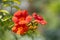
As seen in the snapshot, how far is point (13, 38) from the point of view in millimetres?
1760

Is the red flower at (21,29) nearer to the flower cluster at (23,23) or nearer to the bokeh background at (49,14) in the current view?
the flower cluster at (23,23)

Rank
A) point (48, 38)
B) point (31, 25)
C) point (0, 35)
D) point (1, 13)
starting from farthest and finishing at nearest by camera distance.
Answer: point (48, 38) < point (1, 13) < point (0, 35) < point (31, 25)

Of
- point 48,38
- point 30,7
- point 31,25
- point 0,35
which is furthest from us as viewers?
point 30,7

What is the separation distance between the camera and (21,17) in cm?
168

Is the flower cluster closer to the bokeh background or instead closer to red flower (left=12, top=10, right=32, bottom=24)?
red flower (left=12, top=10, right=32, bottom=24)

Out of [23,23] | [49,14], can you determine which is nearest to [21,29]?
[23,23]

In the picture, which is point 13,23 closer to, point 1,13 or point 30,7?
point 1,13

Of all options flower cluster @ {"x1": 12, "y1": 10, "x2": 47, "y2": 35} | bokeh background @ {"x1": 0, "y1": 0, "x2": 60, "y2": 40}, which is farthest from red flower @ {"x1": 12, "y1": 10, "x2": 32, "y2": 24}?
bokeh background @ {"x1": 0, "y1": 0, "x2": 60, "y2": 40}

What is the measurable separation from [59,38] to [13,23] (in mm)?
2097

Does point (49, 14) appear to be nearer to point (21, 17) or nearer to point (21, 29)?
point (21, 17)

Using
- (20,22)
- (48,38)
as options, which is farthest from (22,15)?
(48,38)

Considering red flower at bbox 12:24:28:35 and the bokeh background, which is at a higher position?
red flower at bbox 12:24:28:35

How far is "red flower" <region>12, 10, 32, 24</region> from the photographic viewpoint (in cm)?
159

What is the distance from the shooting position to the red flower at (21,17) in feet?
5.21
